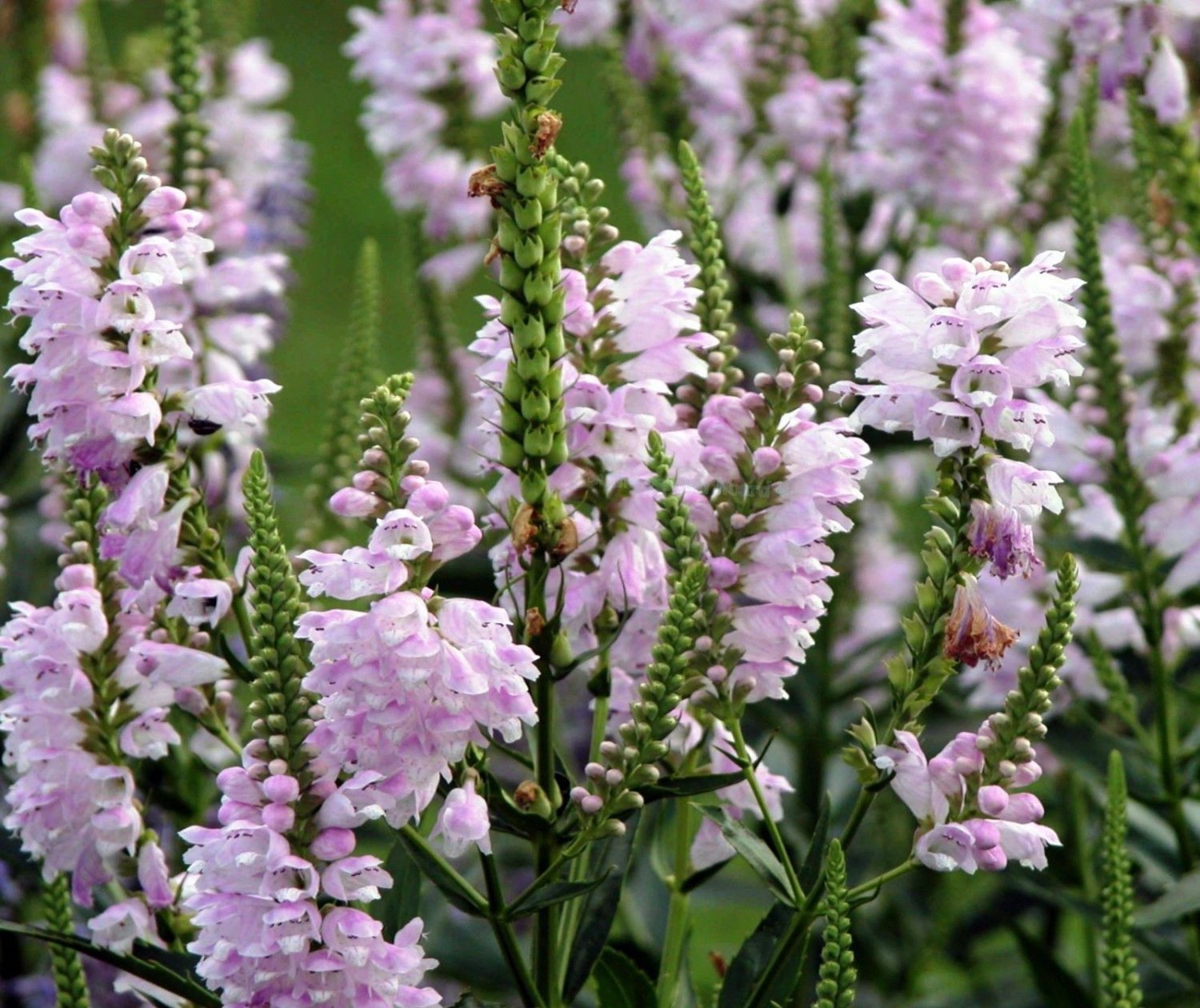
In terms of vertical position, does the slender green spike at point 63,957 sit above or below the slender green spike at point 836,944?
below

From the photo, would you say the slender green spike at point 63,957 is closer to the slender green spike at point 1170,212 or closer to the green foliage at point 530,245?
the green foliage at point 530,245

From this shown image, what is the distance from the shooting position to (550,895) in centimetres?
101

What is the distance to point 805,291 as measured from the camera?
7.93 ft

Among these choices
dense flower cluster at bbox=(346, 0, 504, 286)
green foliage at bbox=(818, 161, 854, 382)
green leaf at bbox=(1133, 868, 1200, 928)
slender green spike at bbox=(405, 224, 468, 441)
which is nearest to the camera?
green leaf at bbox=(1133, 868, 1200, 928)

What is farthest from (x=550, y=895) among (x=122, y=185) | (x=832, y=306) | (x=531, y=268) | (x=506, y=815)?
(x=832, y=306)

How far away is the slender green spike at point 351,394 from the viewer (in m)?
1.40

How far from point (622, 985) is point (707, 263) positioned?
0.48m

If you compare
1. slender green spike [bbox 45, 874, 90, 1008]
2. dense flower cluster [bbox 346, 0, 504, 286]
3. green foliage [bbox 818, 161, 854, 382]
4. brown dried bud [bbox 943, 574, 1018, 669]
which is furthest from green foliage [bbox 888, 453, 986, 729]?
dense flower cluster [bbox 346, 0, 504, 286]

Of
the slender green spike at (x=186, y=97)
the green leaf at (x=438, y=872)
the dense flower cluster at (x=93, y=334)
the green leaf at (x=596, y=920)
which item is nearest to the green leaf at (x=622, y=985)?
the green leaf at (x=596, y=920)

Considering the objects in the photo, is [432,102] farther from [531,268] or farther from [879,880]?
[879,880]

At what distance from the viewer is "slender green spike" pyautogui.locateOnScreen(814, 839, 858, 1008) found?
910 mm

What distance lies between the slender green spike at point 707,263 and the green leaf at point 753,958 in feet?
1.17

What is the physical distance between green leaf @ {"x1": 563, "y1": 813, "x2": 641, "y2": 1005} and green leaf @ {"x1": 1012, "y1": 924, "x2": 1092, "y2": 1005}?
0.63m

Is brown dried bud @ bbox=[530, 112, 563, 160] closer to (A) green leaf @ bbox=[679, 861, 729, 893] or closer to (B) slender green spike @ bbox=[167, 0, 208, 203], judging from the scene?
(A) green leaf @ bbox=[679, 861, 729, 893]
